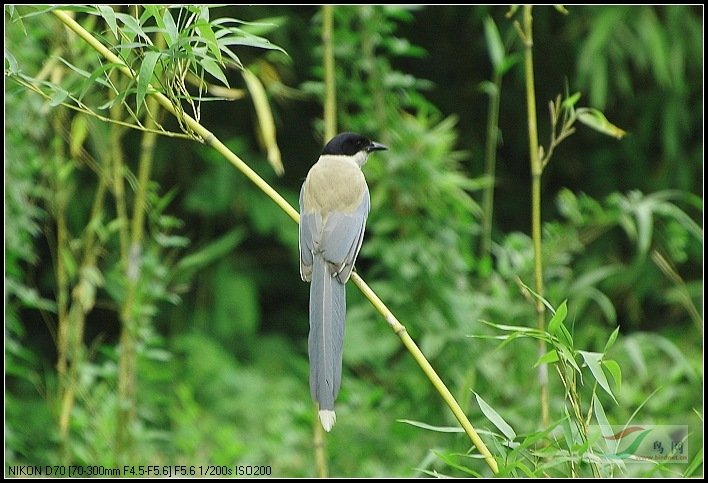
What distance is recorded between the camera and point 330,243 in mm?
2799

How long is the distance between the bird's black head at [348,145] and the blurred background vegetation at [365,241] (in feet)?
0.86

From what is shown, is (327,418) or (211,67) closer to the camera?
(327,418)

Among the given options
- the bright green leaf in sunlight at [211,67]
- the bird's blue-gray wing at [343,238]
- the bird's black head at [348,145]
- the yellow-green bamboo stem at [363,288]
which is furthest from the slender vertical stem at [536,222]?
the bright green leaf in sunlight at [211,67]

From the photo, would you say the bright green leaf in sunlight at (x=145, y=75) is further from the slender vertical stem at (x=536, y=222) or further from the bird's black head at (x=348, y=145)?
the bird's black head at (x=348, y=145)

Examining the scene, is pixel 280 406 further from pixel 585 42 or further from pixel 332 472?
pixel 585 42

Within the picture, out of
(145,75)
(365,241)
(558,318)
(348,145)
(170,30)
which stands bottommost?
(365,241)

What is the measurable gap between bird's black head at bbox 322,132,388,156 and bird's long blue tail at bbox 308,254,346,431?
92 cm

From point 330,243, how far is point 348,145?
29.8 inches

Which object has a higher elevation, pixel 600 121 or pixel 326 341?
pixel 600 121

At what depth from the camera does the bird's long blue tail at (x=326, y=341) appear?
6.62ft

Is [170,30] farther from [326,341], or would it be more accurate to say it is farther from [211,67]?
[326,341]

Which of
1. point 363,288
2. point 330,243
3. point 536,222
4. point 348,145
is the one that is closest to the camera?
point 363,288

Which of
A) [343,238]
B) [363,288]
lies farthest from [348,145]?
[363,288]

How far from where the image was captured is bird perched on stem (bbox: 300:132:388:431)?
2.08 meters
